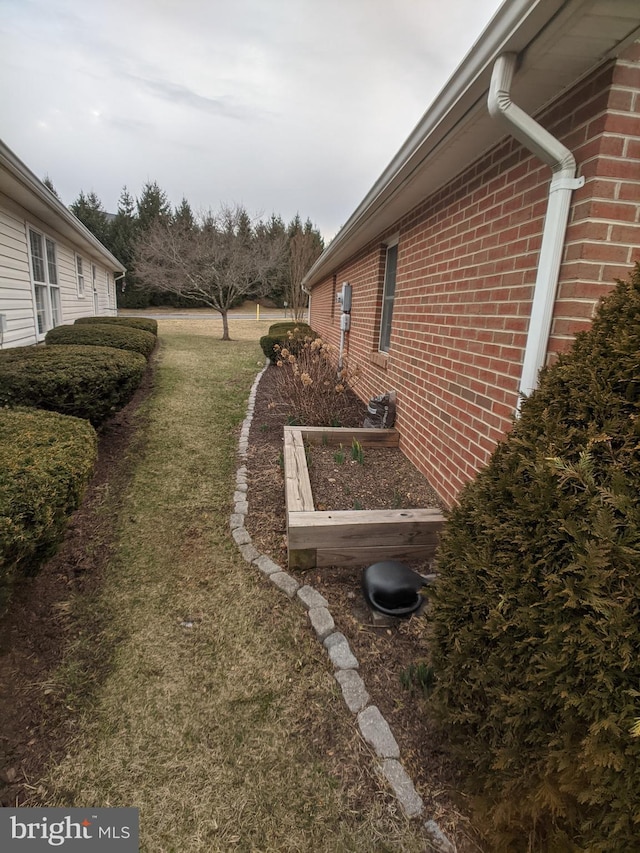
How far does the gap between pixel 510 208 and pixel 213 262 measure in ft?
55.1

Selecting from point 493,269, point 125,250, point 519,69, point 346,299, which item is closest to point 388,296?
point 346,299

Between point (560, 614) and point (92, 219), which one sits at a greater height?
point (92, 219)

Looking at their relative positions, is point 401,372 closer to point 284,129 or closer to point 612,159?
point 612,159

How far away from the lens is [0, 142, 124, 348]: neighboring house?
→ 20.5 ft

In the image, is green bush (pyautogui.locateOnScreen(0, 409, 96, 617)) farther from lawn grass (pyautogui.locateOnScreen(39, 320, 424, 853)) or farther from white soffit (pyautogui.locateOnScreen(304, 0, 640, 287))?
white soffit (pyautogui.locateOnScreen(304, 0, 640, 287))

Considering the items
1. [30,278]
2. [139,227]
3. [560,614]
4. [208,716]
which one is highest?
[139,227]

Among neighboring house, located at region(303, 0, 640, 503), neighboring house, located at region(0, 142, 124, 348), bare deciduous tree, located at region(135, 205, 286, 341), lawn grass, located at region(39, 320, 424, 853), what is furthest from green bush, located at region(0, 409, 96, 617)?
bare deciduous tree, located at region(135, 205, 286, 341)

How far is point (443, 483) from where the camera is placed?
10.9 ft

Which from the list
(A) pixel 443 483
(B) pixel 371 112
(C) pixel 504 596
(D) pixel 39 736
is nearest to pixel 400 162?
(A) pixel 443 483

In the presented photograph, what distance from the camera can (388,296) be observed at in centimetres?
572

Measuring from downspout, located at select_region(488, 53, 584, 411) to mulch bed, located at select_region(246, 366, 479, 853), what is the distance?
1441 millimetres

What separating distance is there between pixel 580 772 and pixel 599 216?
2057 millimetres

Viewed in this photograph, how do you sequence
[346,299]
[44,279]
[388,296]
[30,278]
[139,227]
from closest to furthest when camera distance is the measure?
[388,296] → [346,299] → [30,278] → [44,279] → [139,227]

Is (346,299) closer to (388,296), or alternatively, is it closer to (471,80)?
(388,296)
